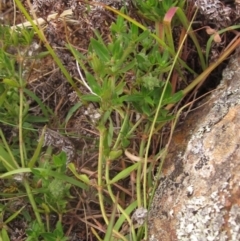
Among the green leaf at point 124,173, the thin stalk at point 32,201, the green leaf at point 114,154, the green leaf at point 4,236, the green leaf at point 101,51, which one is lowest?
the green leaf at point 4,236

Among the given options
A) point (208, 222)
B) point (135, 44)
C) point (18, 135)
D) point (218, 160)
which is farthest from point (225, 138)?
point (18, 135)

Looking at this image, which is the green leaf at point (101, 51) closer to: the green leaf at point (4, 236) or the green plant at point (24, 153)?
the green plant at point (24, 153)

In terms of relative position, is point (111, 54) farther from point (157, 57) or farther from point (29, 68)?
point (29, 68)

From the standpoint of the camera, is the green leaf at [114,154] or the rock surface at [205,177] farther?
the green leaf at [114,154]

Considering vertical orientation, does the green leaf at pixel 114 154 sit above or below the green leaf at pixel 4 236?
above

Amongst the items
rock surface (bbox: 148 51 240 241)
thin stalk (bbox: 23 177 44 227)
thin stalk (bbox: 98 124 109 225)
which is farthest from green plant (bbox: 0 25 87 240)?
rock surface (bbox: 148 51 240 241)

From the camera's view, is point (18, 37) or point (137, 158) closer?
point (137, 158)

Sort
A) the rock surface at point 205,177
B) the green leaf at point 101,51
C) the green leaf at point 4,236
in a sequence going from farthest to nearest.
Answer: the green leaf at point 4,236, the green leaf at point 101,51, the rock surface at point 205,177

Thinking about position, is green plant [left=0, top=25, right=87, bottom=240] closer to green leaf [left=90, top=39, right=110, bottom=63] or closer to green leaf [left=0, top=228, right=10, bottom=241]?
green leaf [left=0, top=228, right=10, bottom=241]

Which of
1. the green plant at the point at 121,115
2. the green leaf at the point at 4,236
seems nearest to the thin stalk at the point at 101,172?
the green plant at the point at 121,115
